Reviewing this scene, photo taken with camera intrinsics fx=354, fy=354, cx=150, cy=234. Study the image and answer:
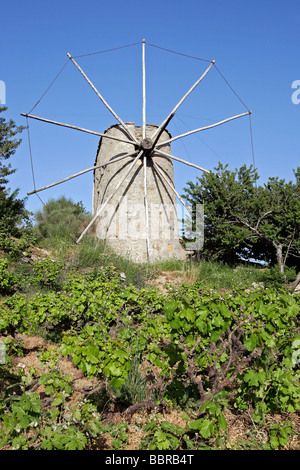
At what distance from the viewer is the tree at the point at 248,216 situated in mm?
10547

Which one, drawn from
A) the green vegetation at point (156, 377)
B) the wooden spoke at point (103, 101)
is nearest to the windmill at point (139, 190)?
the wooden spoke at point (103, 101)

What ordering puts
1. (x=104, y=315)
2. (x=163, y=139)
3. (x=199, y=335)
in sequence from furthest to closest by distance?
(x=163, y=139) → (x=104, y=315) → (x=199, y=335)

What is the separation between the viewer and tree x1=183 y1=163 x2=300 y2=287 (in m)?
10.5

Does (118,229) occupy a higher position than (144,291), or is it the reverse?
(118,229)

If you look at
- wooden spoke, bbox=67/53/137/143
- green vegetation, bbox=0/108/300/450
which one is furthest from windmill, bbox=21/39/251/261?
green vegetation, bbox=0/108/300/450

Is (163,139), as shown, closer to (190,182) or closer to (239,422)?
(190,182)

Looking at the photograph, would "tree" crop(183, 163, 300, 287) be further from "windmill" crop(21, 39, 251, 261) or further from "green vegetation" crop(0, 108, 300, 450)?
"green vegetation" crop(0, 108, 300, 450)

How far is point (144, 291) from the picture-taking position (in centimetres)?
501

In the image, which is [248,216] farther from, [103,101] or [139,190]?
[103,101]

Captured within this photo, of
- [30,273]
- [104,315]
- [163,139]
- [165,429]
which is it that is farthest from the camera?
[163,139]

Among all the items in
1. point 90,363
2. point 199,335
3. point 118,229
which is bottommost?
point 90,363

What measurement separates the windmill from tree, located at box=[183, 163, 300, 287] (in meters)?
0.92
